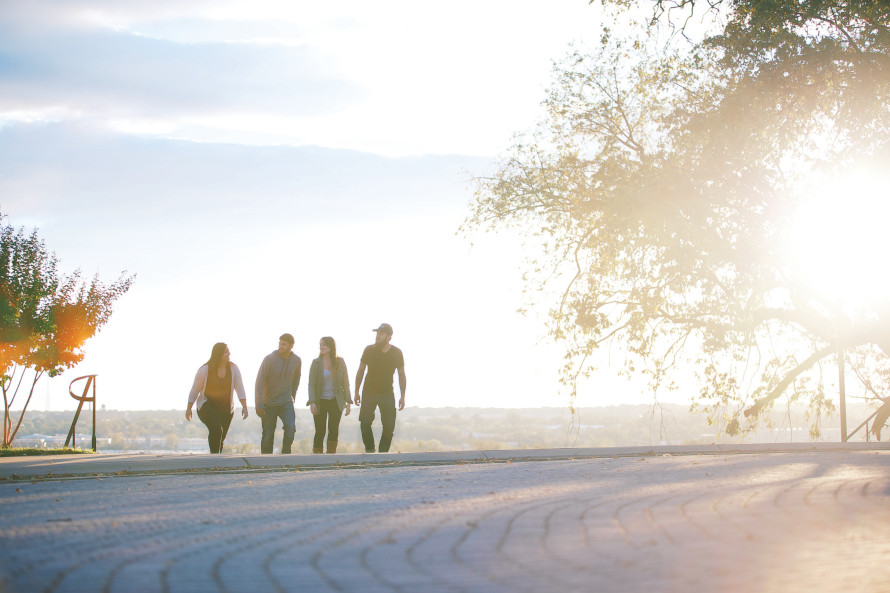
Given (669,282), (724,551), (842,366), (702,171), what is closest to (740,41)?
(702,171)

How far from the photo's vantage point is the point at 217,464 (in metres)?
9.57

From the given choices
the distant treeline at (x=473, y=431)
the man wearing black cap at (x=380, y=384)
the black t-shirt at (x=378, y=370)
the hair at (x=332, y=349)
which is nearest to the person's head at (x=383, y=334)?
the man wearing black cap at (x=380, y=384)

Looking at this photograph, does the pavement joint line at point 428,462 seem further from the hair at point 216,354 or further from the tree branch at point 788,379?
the tree branch at point 788,379

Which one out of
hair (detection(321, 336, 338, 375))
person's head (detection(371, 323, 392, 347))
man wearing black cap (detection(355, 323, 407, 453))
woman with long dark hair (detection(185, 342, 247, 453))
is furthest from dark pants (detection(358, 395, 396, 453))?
woman with long dark hair (detection(185, 342, 247, 453))

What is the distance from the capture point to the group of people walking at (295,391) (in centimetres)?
1266

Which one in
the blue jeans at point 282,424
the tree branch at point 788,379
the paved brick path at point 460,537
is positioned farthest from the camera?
the tree branch at point 788,379

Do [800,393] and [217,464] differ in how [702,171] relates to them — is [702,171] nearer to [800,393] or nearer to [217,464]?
[800,393]

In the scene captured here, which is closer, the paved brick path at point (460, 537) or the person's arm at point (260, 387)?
the paved brick path at point (460, 537)

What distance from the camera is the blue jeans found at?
13070 mm

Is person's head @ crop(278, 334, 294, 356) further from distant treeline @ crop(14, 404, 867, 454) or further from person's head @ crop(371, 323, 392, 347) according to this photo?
distant treeline @ crop(14, 404, 867, 454)

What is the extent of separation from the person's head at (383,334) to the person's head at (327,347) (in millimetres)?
871

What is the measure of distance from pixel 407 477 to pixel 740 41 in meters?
13.1

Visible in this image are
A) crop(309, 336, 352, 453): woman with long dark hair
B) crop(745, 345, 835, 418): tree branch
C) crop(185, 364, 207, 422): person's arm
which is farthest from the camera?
crop(745, 345, 835, 418): tree branch

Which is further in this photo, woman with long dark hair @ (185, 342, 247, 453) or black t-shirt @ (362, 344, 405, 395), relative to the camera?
black t-shirt @ (362, 344, 405, 395)
